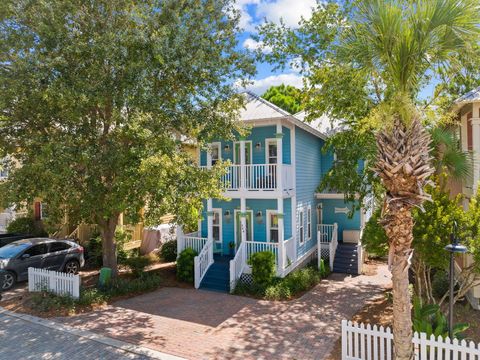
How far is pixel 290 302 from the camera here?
1239cm

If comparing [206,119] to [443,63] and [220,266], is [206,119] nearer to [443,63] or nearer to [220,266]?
[220,266]

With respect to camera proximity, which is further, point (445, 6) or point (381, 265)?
point (381, 265)

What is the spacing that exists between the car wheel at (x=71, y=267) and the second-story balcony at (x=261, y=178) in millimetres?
7970

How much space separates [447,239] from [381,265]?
1020 centimetres

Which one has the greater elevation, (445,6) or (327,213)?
(445,6)

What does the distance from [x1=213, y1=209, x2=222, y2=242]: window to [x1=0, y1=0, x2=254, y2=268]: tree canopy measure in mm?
4828

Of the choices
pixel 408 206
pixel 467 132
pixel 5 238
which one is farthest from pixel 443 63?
pixel 5 238

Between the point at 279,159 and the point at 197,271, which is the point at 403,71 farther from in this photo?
the point at 197,271

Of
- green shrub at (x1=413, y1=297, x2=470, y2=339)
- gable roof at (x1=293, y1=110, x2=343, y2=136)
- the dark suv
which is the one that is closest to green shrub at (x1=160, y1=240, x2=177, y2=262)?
the dark suv

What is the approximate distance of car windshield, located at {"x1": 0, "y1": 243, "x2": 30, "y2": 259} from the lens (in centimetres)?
1376

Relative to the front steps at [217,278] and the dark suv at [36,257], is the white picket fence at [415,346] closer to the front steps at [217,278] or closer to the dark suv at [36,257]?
the front steps at [217,278]

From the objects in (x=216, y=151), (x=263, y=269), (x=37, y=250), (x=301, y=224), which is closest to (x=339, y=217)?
(x=301, y=224)

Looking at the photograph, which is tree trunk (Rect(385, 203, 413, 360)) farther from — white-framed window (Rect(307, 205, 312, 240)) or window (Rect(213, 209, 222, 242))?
white-framed window (Rect(307, 205, 312, 240))

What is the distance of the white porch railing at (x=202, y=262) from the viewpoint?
14133 millimetres
